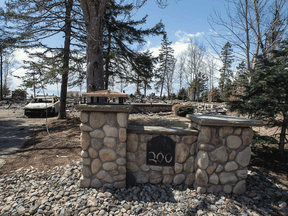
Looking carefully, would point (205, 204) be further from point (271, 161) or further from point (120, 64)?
point (120, 64)

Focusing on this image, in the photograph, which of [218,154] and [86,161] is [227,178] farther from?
[86,161]

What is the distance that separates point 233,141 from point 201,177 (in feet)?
3.03

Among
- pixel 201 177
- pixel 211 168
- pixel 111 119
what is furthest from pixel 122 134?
pixel 211 168

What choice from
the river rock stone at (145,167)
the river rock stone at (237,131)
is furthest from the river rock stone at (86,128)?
the river rock stone at (237,131)

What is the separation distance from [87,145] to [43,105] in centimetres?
978

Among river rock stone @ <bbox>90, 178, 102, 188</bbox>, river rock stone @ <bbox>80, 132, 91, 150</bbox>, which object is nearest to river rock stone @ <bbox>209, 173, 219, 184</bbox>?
river rock stone @ <bbox>90, 178, 102, 188</bbox>

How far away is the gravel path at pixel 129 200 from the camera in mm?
2645

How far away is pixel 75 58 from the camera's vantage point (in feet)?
27.6

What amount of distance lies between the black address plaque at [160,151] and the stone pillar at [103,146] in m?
0.53

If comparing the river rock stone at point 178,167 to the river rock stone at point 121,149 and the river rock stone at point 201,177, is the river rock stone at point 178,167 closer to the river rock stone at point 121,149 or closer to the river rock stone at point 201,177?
the river rock stone at point 201,177

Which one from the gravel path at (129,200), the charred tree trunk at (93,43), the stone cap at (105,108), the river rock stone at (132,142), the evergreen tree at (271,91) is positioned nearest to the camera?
the gravel path at (129,200)

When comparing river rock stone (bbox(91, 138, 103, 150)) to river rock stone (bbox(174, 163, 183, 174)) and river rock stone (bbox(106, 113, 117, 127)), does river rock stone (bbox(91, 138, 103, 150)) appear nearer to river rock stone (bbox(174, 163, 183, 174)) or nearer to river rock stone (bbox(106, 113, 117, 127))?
river rock stone (bbox(106, 113, 117, 127))

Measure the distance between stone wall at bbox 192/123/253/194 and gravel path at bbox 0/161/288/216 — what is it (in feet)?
0.62

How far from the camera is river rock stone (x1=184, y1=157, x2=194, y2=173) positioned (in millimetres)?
3266
